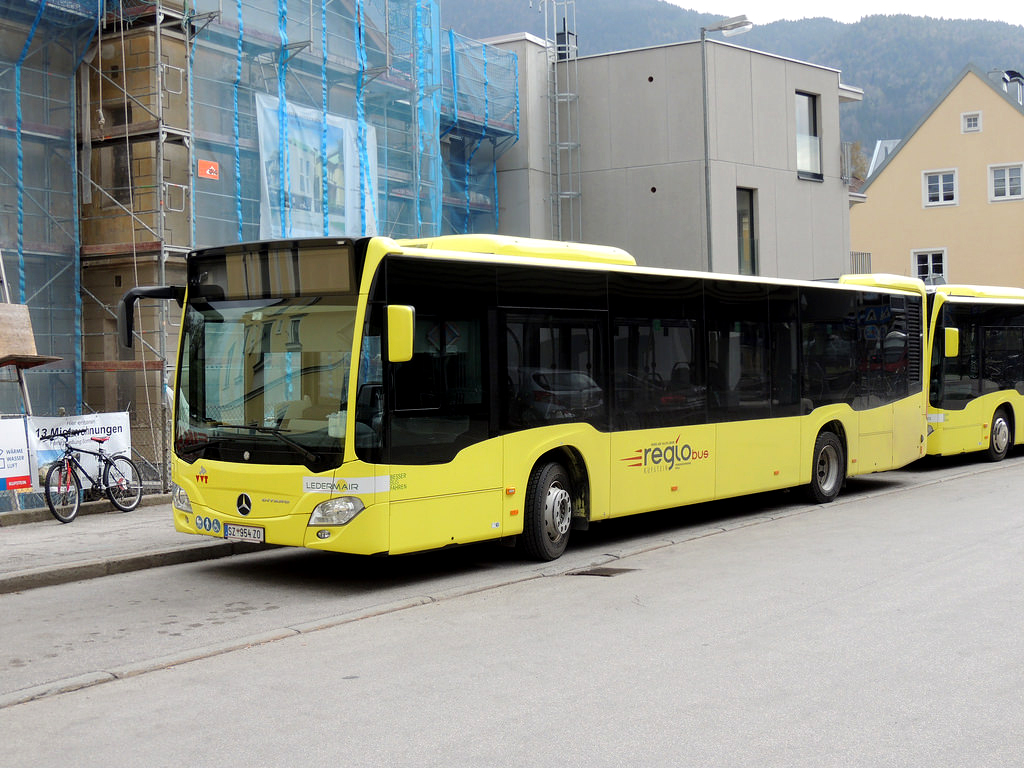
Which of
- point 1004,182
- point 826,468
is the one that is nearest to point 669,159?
point 826,468

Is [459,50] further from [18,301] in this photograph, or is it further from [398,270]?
[398,270]

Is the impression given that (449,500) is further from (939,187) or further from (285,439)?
(939,187)

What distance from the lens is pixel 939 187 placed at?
168 feet

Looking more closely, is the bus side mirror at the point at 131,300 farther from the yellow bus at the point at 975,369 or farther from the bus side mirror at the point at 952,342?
the bus side mirror at the point at 952,342

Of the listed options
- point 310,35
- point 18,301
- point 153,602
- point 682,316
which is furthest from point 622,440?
point 310,35

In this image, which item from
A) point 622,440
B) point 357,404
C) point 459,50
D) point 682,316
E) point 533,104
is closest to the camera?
point 357,404

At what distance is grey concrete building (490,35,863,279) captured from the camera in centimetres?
3212

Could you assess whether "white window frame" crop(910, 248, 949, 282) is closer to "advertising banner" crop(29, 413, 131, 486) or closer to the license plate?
"advertising banner" crop(29, 413, 131, 486)

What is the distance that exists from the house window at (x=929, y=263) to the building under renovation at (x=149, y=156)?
112 feet

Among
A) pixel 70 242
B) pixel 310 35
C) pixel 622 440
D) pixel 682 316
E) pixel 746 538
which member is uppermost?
pixel 310 35

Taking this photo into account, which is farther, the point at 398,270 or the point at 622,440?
the point at 622,440

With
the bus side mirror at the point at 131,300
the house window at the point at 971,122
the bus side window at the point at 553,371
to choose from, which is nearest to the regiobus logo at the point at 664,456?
the bus side window at the point at 553,371

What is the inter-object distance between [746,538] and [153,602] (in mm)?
6024

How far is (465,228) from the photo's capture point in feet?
103
